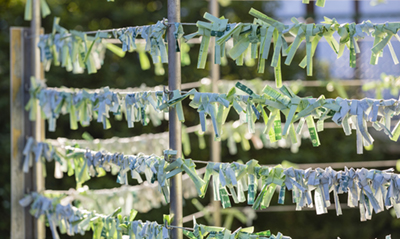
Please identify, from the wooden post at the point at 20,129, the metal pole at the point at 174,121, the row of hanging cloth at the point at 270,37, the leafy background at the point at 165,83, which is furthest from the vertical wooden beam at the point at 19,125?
the leafy background at the point at 165,83

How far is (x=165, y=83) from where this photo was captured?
3.39 meters

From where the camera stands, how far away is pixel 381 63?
3.39 m

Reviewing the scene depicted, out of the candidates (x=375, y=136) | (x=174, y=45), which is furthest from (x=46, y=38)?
(x=375, y=136)

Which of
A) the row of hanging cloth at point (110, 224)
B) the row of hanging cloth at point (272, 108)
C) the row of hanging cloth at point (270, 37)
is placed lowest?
the row of hanging cloth at point (110, 224)

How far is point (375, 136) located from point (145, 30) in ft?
9.57

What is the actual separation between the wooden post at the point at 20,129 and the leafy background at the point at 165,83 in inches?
59.0

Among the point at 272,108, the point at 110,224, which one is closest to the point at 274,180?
the point at 272,108

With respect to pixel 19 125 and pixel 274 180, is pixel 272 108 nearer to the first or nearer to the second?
pixel 274 180

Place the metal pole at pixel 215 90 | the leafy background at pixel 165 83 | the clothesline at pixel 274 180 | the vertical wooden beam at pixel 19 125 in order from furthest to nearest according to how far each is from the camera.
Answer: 1. the leafy background at pixel 165 83
2. the metal pole at pixel 215 90
3. the vertical wooden beam at pixel 19 125
4. the clothesline at pixel 274 180

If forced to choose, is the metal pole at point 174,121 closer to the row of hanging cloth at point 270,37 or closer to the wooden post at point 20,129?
the row of hanging cloth at point 270,37

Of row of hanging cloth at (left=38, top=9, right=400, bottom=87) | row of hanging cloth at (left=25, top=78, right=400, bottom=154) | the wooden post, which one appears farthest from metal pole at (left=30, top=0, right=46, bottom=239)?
row of hanging cloth at (left=38, top=9, right=400, bottom=87)

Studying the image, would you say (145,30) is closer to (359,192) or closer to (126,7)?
(359,192)

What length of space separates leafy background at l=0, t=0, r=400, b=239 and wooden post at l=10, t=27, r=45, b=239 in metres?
1.50

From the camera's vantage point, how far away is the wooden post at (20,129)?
161 centimetres
